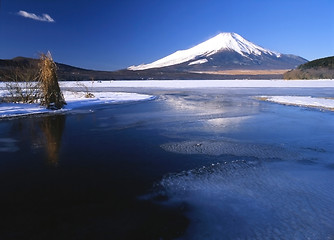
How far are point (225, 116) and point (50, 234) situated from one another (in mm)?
7965

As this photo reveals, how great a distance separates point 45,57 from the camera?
12117 mm

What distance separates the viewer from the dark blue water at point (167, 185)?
272 cm

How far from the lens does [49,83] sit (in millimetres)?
11898

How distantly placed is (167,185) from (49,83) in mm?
10070

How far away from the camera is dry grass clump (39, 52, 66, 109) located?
11.8 metres

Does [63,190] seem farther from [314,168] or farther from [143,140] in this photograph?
[314,168]

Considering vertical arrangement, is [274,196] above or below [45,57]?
below

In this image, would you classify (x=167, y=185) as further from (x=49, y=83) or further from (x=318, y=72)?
(x=318, y=72)

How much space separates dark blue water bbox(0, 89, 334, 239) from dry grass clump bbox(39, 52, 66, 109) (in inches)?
195

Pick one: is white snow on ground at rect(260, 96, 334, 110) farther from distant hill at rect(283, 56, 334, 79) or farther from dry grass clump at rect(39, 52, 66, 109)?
distant hill at rect(283, 56, 334, 79)

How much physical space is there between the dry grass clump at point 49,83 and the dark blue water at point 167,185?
16.2ft

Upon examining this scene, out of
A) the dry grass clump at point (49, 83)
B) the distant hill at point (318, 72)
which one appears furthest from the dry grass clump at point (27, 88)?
the distant hill at point (318, 72)

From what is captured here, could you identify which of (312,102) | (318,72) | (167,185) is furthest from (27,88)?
(318,72)

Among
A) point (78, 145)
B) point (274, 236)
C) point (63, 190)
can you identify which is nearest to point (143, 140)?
point (78, 145)
